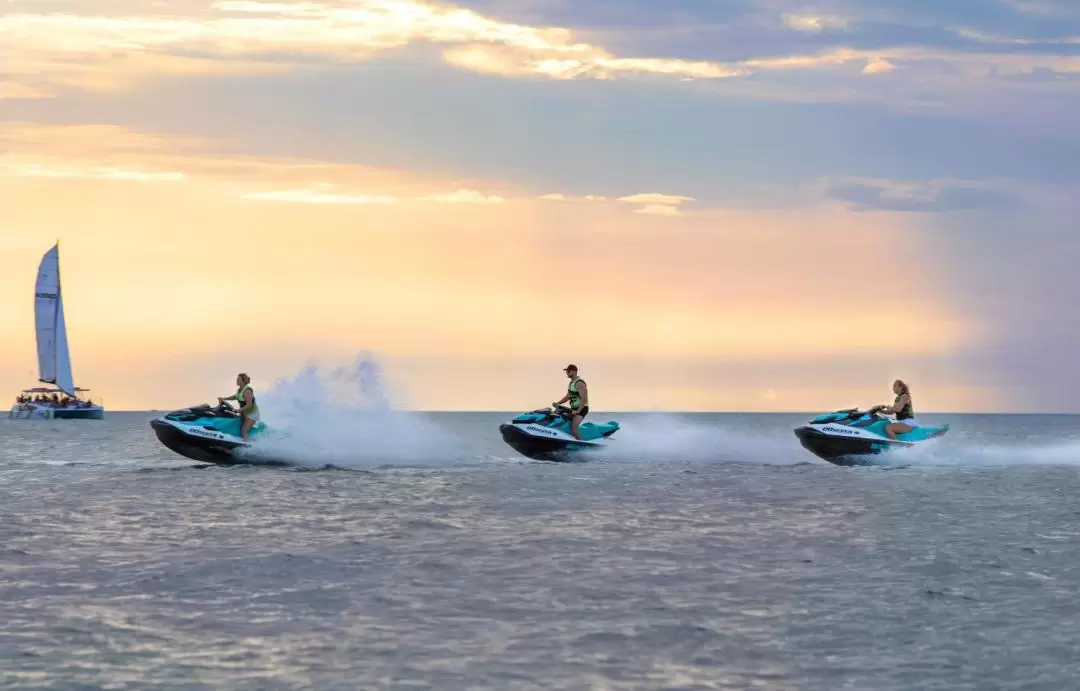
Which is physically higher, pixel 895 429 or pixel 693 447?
pixel 895 429

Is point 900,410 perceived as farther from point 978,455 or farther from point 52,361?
point 52,361

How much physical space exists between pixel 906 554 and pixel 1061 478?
2221cm

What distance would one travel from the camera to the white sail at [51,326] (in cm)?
11631

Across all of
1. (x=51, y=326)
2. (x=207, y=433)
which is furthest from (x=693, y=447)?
(x=51, y=326)

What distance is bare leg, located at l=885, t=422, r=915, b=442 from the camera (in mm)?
37594

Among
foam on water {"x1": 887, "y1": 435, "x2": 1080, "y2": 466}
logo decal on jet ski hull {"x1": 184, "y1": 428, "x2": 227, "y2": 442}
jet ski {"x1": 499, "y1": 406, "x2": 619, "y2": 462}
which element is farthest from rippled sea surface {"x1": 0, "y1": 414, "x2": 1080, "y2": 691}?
foam on water {"x1": 887, "y1": 435, "x2": 1080, "y2": 466}

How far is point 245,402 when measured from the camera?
116 ft

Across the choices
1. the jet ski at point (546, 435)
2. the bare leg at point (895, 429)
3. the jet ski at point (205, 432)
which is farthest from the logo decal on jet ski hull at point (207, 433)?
the bare leg at point (895, 429)

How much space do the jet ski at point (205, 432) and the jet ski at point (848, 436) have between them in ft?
48.6

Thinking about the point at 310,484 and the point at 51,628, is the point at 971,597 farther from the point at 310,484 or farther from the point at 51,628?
the point at 310,484

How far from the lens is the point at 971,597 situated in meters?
17.6

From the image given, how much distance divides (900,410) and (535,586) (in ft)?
71.6

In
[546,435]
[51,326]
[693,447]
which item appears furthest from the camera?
[51,326]

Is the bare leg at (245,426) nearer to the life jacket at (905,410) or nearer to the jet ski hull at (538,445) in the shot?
the jet ski hull at (538,445)
